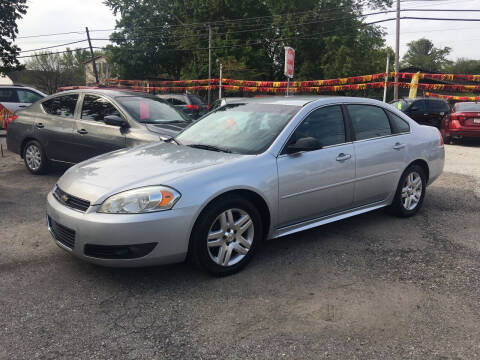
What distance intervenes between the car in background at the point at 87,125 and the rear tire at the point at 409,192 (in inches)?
124

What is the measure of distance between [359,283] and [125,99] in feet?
15.6

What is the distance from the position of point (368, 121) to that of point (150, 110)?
11.5 feet

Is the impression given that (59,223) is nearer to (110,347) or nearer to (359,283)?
(110,347)

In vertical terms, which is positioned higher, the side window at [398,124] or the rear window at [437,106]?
the rear window at [437,106]

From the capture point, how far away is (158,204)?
Answer: 125 inches

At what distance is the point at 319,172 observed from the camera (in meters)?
4.07

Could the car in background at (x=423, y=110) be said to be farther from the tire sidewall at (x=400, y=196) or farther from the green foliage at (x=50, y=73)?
the green foliage at (x=50, y=73)

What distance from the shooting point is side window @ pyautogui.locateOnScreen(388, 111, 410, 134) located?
198 inches

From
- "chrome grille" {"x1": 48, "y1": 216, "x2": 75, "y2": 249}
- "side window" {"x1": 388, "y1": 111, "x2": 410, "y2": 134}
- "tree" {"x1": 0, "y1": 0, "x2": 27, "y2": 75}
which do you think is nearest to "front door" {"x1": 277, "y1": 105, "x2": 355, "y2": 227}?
"side window" {"x1": 388, "y1": 111, "x2": 410, "y2": 134}

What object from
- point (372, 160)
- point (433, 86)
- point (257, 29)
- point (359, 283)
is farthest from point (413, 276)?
point (257, 29)

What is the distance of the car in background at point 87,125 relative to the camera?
627cm

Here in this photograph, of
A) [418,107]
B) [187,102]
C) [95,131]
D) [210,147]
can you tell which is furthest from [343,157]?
[187,102]

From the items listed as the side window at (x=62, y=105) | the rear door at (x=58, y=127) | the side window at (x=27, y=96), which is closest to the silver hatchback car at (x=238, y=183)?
the rear door at (x=58, y=127)

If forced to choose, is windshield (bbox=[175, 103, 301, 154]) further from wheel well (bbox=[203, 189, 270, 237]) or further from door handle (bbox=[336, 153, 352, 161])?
door handle (bbox=[336, 153, 352, 161])
